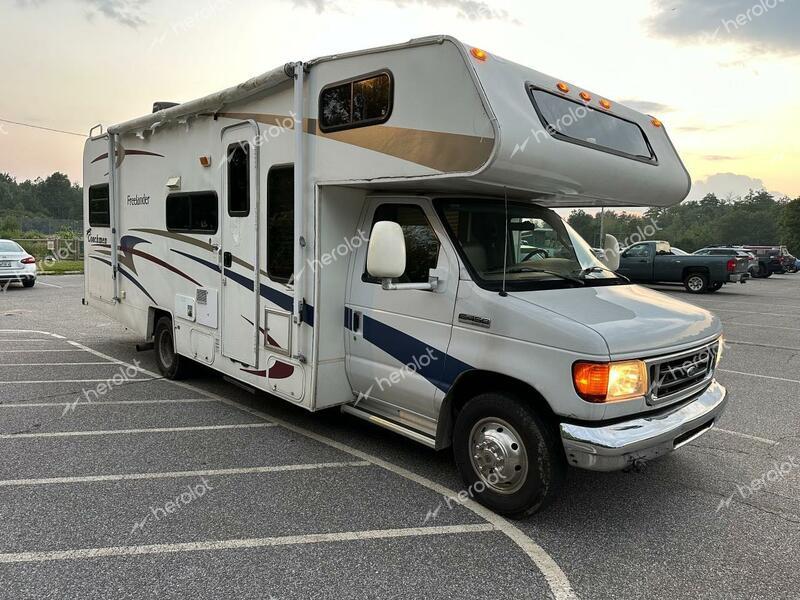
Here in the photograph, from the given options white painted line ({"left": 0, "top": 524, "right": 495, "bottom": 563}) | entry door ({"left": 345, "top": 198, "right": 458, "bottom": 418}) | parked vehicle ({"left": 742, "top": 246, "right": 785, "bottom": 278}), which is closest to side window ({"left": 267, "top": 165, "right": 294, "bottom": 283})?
entry door ({"left": 345, "top": 198, "right": 458, "bottom": 418})

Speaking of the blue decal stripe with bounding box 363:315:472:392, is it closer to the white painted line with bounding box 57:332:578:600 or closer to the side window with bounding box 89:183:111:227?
the white painted line with bounding box 57:332:578:600

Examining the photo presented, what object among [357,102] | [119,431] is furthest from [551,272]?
[119,431]

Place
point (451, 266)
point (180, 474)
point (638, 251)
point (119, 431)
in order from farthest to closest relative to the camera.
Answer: point (638, 251) → point (119, 431) → point (180, 474) → point (451, 266)

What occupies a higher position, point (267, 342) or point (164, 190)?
point (164, 190)

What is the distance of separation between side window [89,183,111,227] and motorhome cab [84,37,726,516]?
8.66ft

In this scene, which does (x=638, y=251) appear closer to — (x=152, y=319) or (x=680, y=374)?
(x=152, y=319)

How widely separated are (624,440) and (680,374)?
30.8 inches

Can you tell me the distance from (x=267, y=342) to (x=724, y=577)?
368cm

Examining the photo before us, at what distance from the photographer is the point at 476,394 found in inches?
155

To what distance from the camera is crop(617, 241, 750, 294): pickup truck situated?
1811cm

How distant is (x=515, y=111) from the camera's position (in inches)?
137

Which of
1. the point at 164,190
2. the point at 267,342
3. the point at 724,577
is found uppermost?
the point at 164,190

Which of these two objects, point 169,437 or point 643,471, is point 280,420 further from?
point 643,471

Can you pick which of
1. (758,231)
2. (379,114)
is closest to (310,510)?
(379,114)
